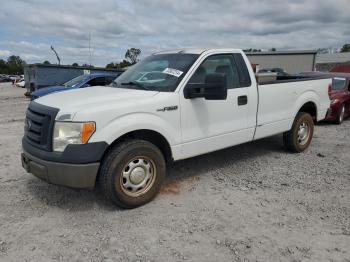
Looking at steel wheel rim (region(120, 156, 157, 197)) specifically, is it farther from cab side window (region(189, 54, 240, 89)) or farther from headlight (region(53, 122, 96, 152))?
cab side window (region(189, 54, 240, 89))

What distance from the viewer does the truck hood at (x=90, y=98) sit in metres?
3.71

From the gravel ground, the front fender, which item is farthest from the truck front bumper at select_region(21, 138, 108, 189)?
the gravel ground

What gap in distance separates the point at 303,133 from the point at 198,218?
141 inches

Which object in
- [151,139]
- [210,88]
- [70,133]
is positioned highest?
[210,88]

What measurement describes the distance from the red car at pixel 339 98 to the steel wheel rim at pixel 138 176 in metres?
6.96

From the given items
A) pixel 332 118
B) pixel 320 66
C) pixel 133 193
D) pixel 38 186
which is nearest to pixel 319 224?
pixel 133 193

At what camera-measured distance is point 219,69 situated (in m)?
4.91

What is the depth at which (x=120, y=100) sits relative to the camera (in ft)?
12.9

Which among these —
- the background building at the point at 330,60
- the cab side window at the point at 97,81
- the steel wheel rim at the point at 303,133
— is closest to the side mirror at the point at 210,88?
the steel wheel rim at the point at 303,133

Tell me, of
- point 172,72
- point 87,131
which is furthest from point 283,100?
point 87,131

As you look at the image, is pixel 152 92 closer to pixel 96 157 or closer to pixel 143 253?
pixel 96 157

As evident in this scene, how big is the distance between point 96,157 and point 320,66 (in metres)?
57.1

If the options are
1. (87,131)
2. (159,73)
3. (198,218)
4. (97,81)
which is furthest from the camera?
(97,81)

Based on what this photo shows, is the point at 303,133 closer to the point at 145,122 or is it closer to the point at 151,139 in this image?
the point at 151,139
